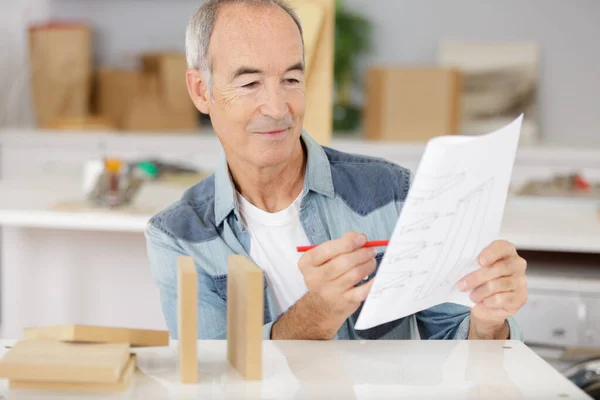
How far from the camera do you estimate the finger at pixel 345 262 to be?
1.19 metres

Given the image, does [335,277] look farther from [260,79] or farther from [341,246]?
[260,79]

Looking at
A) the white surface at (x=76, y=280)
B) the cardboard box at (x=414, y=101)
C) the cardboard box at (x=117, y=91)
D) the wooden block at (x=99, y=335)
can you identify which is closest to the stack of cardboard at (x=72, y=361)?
the wooden block at (x=99, y=335)

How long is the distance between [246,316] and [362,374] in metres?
0.17

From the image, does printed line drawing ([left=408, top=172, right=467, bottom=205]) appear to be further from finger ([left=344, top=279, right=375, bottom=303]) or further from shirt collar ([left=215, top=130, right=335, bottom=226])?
shirt collar ([left=215, top=130, right=335, bottom=226])

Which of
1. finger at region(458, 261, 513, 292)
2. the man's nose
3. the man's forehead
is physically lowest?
finger at region(458, 261, 513, 292)

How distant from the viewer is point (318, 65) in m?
2.46

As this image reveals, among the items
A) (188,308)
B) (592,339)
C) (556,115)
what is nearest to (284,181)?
(188,308)

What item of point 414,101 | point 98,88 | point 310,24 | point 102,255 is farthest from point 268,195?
point 98,88

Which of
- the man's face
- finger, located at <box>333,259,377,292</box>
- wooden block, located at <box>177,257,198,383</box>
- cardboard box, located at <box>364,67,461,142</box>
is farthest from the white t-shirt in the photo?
cardboard box, located at <box>364,67,461,142</box>

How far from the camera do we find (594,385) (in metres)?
1.48

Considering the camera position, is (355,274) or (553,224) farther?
(553,224)

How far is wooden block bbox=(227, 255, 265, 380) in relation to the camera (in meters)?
1.09

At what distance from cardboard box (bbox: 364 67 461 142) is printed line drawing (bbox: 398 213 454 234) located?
3084 mm

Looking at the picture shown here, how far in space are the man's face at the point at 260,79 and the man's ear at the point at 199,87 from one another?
5cm
